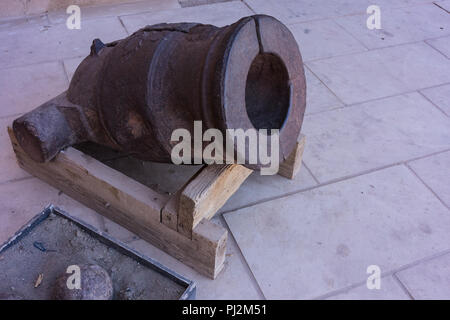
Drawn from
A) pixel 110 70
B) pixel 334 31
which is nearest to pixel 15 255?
pixel 110 70

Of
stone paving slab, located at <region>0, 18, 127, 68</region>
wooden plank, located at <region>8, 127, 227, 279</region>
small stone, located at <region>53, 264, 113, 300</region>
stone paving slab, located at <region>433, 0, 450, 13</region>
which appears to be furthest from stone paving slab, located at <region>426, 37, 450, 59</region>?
small stone, located at <region>53, 264, 113, 300</region>

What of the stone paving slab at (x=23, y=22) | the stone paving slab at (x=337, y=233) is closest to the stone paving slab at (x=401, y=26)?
the stone paving slab at (x=337, y=233)

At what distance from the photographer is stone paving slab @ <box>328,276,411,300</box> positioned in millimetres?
1972

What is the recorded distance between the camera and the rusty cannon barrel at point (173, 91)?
5.48 ft

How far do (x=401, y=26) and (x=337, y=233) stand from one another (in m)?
2.46

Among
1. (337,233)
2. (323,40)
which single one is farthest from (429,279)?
(323,40)

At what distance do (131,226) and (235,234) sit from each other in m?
0.46

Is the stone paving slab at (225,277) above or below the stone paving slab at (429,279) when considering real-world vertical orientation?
above

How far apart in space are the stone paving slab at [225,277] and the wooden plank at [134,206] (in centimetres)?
3

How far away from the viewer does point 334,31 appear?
3.84 meters

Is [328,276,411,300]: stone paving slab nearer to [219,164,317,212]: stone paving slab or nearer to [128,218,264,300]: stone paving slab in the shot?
[128,218,264,300]: stone paving slab

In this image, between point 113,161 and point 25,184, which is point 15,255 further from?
point 113,161

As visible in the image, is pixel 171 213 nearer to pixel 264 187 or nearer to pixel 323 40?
pixel 264 187

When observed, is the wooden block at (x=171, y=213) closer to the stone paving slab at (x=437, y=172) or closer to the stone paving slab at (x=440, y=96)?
the stone paving slab at (x=437, y=172)
